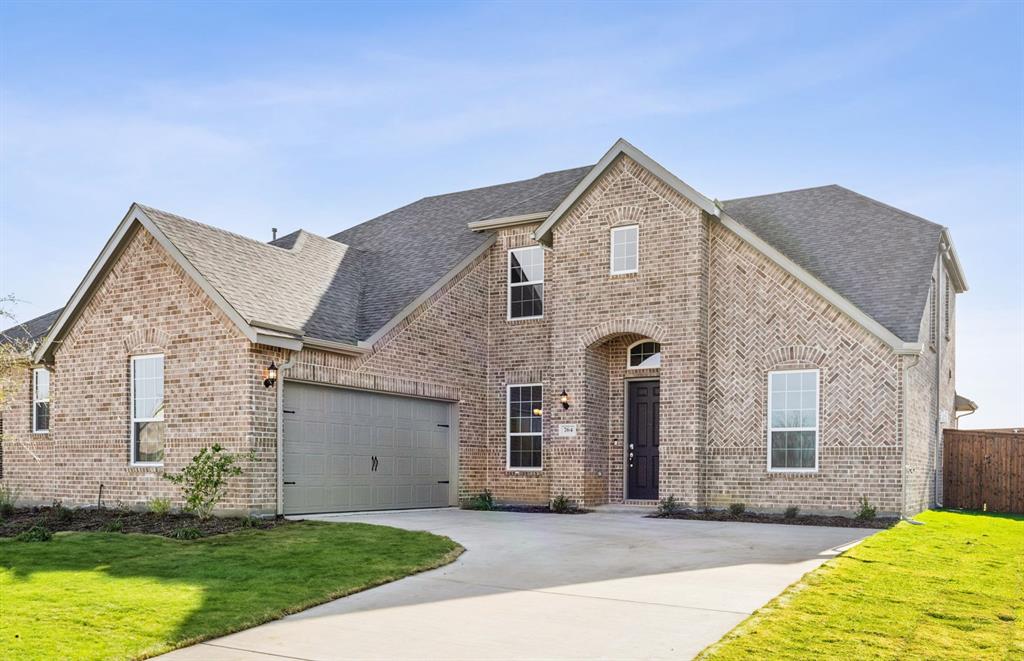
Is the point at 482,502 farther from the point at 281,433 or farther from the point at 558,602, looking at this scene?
the point at 558,602

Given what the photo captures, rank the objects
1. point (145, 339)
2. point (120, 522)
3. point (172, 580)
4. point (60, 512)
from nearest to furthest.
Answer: point (172, 580) → point (120, 522) → point (60, 512) → point (145, 339)

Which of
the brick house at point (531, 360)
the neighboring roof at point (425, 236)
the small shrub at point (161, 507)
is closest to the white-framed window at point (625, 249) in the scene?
the brick house at point (531, 360)

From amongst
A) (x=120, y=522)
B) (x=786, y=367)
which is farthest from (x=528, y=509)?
(x=120, y=522)

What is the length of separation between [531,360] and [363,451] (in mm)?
4809

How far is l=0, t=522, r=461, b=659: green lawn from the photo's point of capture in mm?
7918

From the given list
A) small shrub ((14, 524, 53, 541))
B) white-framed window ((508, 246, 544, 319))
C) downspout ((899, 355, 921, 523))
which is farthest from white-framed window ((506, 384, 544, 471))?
small shrub ((14, 524, 53, 541))

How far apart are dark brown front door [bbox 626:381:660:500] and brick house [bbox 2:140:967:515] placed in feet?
0.19

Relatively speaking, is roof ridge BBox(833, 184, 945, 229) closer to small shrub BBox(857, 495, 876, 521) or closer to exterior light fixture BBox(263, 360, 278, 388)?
small shrub BBox(857, 495, 876, 521)

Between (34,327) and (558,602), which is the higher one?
(34,327)

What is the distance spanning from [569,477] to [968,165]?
33.5 ft

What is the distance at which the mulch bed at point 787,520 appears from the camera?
16062 millimetres

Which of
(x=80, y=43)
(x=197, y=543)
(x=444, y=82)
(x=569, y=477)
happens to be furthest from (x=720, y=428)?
(x=80, y=43)

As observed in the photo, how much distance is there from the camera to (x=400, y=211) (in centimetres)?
2603

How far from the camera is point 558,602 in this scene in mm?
9062
